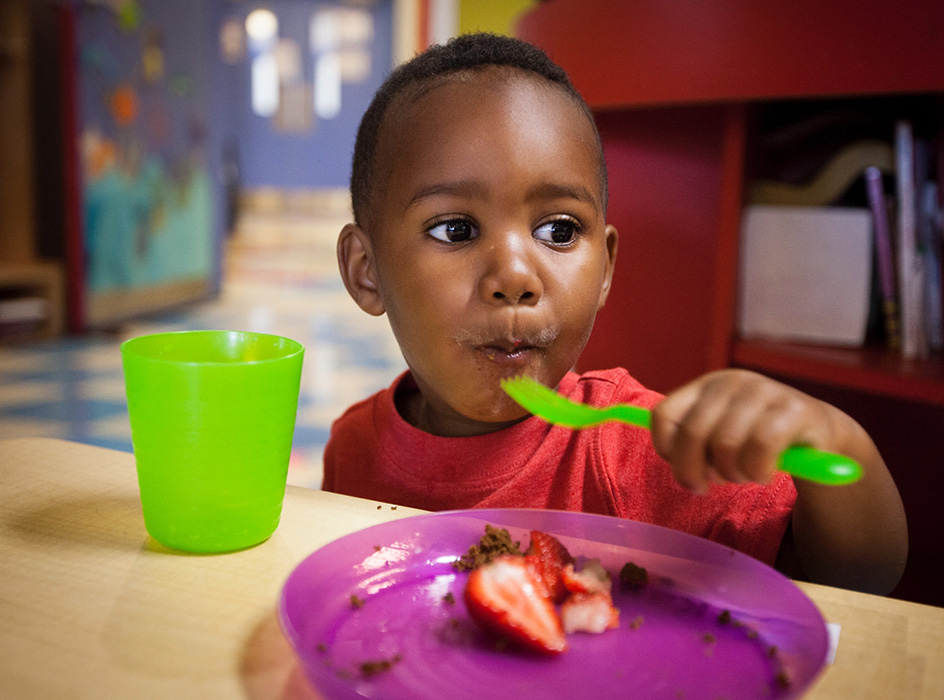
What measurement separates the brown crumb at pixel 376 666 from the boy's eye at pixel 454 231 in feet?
1.60

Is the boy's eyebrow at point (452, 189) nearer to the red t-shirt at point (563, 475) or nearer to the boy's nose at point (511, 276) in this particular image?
the boy's nose at point (511, 276)

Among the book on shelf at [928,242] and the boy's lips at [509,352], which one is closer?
the boy's lips at [509,352]

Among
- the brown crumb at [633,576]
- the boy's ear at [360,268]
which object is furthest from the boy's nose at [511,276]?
the brown crumb at [633,576]

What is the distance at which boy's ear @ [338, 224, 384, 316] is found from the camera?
0.99 metres

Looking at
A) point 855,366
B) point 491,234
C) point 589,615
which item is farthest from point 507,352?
point 855,366

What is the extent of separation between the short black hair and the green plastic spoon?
15.1 inches

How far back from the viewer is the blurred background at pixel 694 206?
4.14 ft

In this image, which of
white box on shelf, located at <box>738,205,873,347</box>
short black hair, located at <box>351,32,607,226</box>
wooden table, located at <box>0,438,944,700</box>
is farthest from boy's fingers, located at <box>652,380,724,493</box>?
white box on shelf, located at <box>738,205,873,347</box>

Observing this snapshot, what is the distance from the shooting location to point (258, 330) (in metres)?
4.00

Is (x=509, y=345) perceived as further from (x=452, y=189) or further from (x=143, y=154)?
(x=143, y=154)

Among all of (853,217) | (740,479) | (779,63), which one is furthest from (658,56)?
(740,479)

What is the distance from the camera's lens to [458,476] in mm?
927

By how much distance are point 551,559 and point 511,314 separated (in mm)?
307

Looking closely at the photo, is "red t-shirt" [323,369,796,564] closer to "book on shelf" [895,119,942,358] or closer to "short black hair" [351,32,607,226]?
"short black hair" [351,32,607,226]
